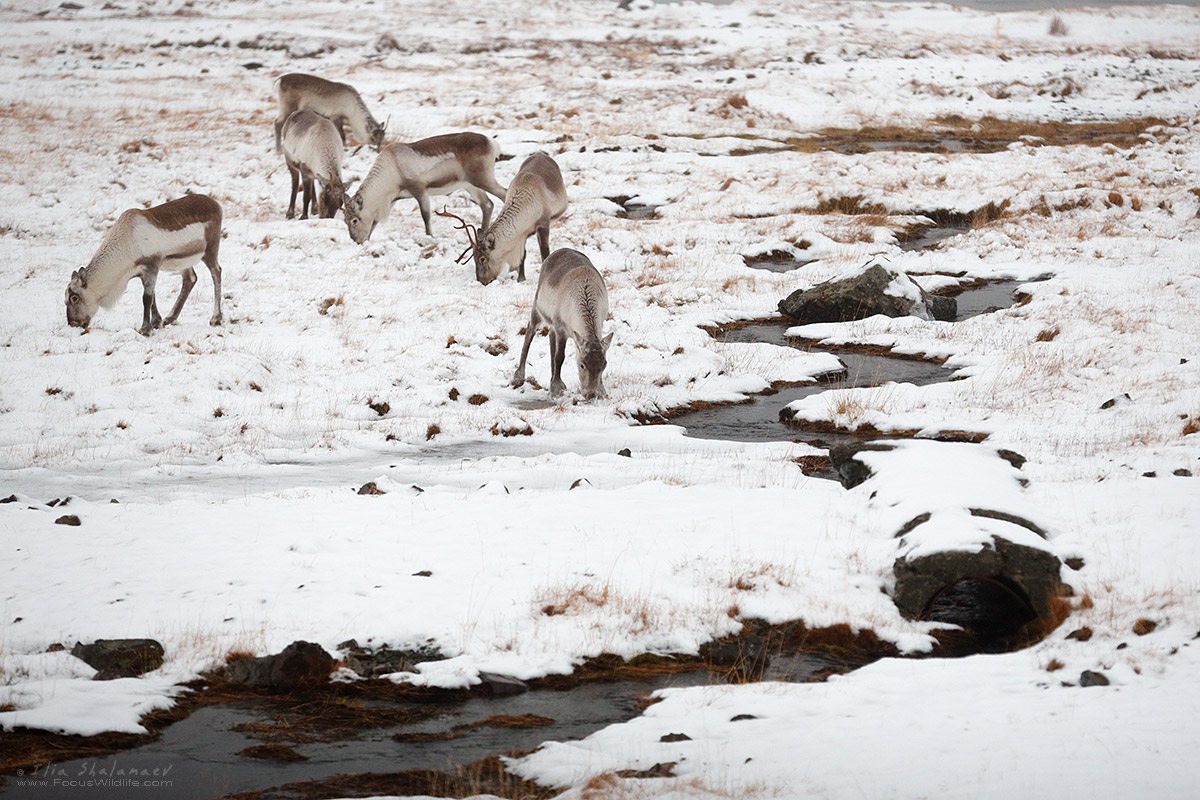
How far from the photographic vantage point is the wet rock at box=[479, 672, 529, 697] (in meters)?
6.29

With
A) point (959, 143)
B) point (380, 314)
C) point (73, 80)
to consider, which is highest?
point (73, 80)

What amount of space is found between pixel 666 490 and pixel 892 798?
4909 millimetres

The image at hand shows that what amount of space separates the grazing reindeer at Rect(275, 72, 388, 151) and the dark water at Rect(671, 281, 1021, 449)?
13925 mm

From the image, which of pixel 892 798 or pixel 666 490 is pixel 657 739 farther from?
pixel 666 490

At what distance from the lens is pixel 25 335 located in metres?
13.5

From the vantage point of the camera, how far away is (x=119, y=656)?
244 inches

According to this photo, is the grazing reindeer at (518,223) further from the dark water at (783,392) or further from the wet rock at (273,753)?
the wet rock at (273,753)

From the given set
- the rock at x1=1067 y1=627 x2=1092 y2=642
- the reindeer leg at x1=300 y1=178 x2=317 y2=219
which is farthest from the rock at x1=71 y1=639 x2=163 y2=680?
the reindeer leg at x1=300 y1=178 x2=317 y2=219

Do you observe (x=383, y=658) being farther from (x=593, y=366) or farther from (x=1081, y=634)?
(x=593, y=366)

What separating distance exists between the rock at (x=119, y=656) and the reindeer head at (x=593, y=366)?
22.6ft

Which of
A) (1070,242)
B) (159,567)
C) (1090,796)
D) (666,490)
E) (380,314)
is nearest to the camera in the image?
(1090,796)

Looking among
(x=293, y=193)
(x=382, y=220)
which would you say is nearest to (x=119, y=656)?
(x=382, y=220)

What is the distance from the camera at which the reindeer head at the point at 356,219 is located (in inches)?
733

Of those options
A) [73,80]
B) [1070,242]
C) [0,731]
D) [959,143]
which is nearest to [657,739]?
[0,731]
